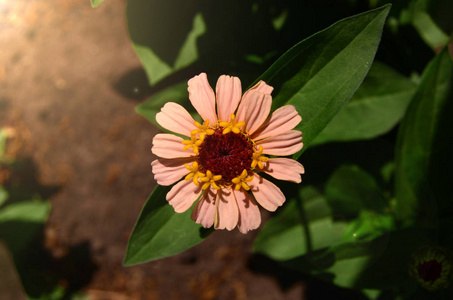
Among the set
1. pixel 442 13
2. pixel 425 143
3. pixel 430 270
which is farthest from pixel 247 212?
pixel 442 13

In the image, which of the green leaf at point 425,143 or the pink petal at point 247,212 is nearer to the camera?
the pink petal at point 247,212

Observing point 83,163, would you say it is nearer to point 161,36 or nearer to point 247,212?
point 161,36

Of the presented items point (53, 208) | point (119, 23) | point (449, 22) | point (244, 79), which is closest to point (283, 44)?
point (244, 79)

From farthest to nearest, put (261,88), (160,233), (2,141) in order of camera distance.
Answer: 1. (2,141)
2. (160,233)
3. (261,88)

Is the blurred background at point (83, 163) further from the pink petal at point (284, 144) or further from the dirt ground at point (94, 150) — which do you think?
the pink petal at point (284, 144)

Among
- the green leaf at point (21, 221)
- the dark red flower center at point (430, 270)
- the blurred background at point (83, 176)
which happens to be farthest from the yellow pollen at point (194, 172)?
the green leaf at point (21, 221)

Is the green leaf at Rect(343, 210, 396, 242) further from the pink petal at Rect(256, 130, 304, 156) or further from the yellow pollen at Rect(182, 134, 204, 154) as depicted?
the yellow pollen at Rect(182, 134, 204, 154)
